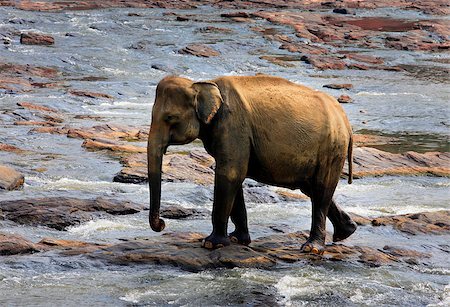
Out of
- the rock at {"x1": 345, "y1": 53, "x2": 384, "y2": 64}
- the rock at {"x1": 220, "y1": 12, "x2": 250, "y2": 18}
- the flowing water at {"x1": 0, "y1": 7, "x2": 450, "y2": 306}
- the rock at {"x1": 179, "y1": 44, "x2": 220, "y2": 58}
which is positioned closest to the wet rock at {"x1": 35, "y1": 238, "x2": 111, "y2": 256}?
the flowing water at {"x1": 0, "y1": 7, "x2": 450, "y2": 306}

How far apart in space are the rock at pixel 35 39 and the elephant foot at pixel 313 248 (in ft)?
94.9

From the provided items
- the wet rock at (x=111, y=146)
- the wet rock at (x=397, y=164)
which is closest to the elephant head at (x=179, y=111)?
the wet rock at (x=397, y=164)

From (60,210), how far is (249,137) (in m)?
3.38

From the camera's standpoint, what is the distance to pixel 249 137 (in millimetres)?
10586

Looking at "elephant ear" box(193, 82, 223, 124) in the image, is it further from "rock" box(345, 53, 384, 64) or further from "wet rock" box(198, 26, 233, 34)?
"wet rock" box(198, 26, 233, 34)

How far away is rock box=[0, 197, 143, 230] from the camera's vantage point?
40.8 feet

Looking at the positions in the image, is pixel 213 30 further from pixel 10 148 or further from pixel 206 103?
pixel 206 103

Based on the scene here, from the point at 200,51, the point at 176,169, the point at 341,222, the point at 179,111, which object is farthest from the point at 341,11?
the point at 179,111

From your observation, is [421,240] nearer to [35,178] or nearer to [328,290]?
[328,290]

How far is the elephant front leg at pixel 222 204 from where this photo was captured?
34.2 feet

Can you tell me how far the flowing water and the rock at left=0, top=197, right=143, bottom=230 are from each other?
229 millimetres

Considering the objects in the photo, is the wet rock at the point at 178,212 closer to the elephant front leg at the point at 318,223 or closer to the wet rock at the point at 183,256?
the wet rock at the point at 183,256

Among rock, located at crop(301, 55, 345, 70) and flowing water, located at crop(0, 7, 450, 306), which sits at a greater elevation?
flowing water, located at crop(0, 7, 450, 306)

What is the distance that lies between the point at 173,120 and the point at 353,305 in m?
2.66
